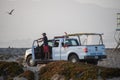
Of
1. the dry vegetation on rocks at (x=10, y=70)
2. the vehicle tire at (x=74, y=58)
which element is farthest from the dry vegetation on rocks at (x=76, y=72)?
the vehicle tire at (x=74, y=58)

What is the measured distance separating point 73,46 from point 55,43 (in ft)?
5.90

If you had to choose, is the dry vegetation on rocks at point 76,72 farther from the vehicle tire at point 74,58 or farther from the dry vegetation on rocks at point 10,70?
the vehicle tire at point 74,58

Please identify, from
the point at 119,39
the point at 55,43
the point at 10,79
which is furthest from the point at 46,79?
the point at 119,39

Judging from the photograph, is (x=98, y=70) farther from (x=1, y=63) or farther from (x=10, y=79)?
(x=1, y=63)

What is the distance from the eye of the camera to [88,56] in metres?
23.5

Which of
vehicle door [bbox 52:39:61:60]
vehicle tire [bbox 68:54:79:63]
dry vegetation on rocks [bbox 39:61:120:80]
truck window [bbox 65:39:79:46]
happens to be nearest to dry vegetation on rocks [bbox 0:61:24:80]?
dry vegetation on rocks [bbox 39:61:120:80]

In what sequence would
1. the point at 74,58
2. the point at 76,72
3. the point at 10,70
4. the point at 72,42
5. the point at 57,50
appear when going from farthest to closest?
the point at 72,42
the point at 57,50
the point at 74,58
the point at 10,70
the point at 76,72

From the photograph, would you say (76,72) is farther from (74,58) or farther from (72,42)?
(72,42)

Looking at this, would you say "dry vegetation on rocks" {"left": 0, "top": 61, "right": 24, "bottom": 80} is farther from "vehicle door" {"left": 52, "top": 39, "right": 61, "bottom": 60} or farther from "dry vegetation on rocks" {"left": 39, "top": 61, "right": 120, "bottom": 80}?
"vehicle door" {"left": 52, "top": 39, "right": 61, "bottom": 60}

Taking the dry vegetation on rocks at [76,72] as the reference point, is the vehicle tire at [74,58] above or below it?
above

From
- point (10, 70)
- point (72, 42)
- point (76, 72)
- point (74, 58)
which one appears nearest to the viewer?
point (76, 72)

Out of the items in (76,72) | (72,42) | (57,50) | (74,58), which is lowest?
(76,72)

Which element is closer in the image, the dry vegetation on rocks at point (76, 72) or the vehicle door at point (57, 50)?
the dry vegetation on rocks at point (76, 72)

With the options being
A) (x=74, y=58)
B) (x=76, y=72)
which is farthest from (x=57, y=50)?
(x=76, y=72)
